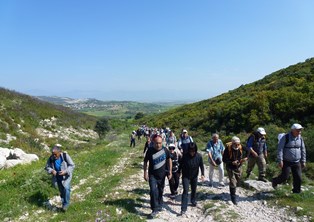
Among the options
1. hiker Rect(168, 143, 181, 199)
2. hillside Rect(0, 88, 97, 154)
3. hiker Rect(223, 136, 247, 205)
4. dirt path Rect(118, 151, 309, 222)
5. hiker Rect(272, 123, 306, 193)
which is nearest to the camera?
dirt path Rect(118, 151, 309, 222)

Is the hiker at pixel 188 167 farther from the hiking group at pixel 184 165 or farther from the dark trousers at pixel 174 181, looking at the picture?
the dark trousers at pixel 174 181

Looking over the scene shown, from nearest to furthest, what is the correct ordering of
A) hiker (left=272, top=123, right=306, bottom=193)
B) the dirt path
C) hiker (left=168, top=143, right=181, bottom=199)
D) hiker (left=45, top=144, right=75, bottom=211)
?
the dirt path → hiker (left=45, top=144, right=75, bottom=211) → hiker (left=272, top=123, right=306, bottom=193) → hiker (left=168, top=143, right=181, bottom=199)

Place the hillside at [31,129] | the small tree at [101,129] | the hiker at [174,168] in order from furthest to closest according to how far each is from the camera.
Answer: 1. the small tree at [101,129]
2. the hillside at [31,129]
3. the hiker at [174,168]

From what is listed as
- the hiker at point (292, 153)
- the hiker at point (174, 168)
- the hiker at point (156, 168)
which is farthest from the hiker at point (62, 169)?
the hiker at point (292, 153)

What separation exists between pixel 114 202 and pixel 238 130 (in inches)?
780

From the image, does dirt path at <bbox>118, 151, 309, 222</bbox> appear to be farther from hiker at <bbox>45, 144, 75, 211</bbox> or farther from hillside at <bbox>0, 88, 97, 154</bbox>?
hillside at <bbox>0, 88, 97, 154</bbox>

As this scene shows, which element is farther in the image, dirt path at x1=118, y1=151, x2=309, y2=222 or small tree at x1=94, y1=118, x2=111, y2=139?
small tree at x1=94, y1=118, x2=111, y2=139

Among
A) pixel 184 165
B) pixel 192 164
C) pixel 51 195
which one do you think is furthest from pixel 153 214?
pixel 51 195

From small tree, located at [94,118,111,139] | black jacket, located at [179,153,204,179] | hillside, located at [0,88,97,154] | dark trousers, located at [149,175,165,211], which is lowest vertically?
small tree, located at [94,118,111,139]

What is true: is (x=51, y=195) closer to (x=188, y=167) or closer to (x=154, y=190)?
(x=154, y=190)

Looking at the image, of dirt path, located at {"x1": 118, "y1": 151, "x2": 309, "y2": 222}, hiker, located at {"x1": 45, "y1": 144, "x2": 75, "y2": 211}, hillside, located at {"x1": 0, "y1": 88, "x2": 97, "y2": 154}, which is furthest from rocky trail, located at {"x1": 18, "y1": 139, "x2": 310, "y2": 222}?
hillside, located at {"x1": 0, "y1": 88, "x2": 97, "y2": 154}

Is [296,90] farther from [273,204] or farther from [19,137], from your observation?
[19,137]

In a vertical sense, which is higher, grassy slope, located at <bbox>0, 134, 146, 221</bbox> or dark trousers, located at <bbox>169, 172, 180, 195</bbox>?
dark trousers, located at <bbox>169, 172, 180, 195</bbox>

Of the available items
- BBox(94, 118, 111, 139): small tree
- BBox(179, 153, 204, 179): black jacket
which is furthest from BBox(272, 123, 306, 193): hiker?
BBox(94, 118, 111, 139): small tree
